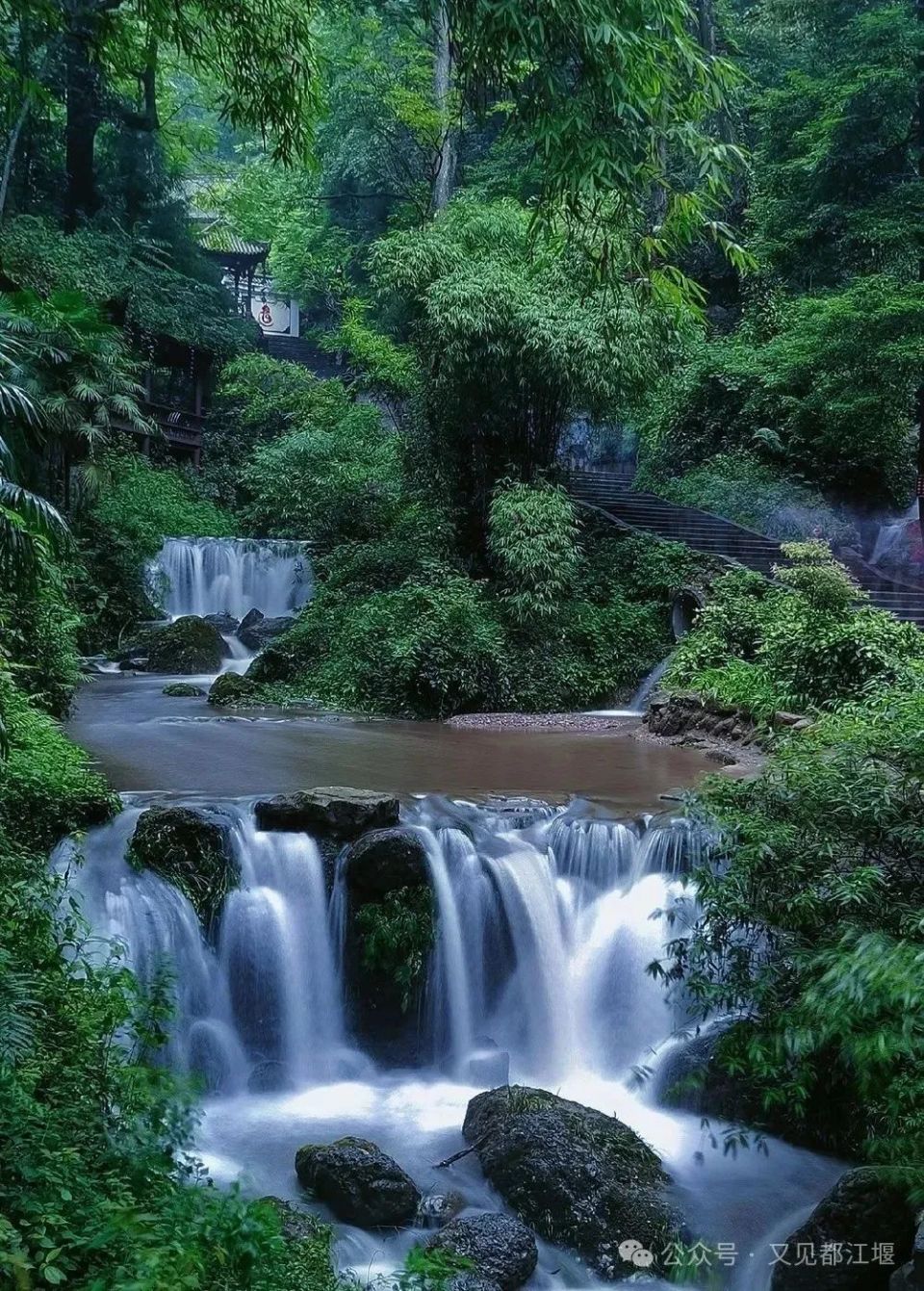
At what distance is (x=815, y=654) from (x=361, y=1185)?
8293mm

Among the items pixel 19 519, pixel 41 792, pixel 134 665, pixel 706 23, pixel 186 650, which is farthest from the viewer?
pixel 706 23

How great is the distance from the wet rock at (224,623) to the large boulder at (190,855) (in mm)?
11115

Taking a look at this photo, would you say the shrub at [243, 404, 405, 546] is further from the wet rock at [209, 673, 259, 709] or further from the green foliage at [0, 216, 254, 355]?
the wet rock at [209, 673, 259, 709]

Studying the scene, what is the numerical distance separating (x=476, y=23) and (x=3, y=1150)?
4990 mm

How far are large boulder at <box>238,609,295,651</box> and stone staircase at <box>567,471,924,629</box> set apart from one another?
17.4 feet

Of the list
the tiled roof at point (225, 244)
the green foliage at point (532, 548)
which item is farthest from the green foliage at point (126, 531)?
the tiled roof at point (225, 244)

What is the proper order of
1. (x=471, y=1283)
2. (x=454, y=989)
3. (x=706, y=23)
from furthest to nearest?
(x=706, y=23) → (x=454, y=989) → (x=471, y=1283)

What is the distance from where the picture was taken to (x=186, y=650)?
16578 millimetres

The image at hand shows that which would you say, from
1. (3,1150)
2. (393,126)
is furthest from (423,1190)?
(393,126)

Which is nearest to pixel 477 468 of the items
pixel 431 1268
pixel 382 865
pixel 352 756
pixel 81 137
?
pixel 352 756

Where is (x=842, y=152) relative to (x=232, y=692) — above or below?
above

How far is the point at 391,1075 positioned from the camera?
7062mm

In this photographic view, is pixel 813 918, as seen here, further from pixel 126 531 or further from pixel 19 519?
pixel 126 531

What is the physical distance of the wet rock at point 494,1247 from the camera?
4930 millimetres
